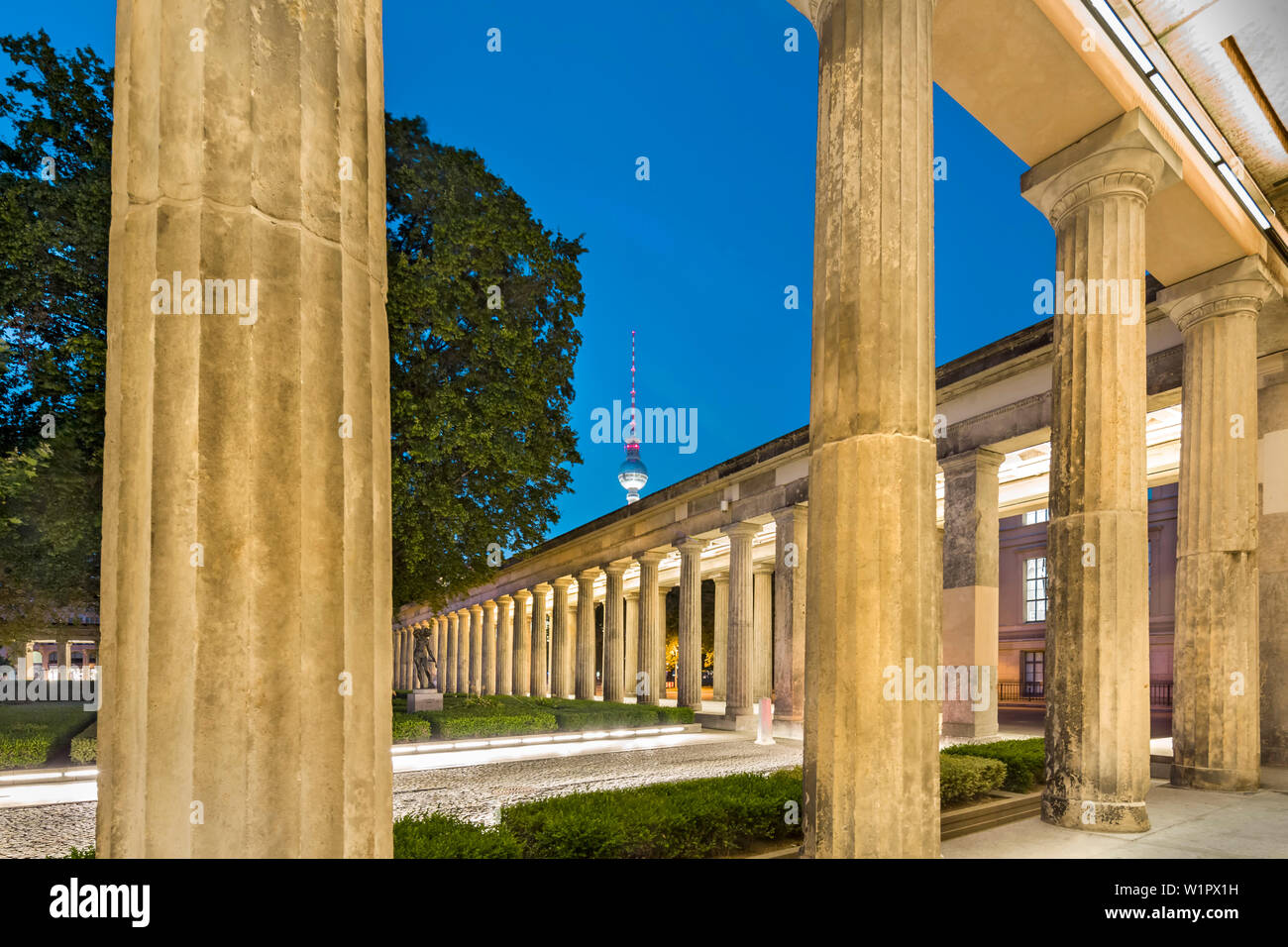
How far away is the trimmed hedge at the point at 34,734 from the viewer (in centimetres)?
1673

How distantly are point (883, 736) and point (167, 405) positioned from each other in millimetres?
5944

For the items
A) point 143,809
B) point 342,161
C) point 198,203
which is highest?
point 342,161

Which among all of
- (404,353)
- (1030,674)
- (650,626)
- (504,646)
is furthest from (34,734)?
(1030,674)

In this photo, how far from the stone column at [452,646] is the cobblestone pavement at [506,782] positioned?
158 ft

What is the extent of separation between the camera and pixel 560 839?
25.2 feet

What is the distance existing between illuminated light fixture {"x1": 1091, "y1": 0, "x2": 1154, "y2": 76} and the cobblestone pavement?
13.5 meters

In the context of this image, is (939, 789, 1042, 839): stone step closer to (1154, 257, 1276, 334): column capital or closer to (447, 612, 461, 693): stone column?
(1154, 257, 1276, 334): column capital

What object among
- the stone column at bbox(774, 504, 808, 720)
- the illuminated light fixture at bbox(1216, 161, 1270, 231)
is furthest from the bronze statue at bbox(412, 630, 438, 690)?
the illuminated light fixture at bbox(1216, 161, 1270, 231)

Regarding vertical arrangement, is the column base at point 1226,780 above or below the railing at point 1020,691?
above

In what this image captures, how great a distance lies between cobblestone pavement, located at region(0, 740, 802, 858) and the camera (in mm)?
11502

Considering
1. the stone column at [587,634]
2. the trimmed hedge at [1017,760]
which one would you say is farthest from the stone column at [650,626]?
the trimmed hedge at [1017,760]

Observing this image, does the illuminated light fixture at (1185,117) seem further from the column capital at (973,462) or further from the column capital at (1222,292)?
the column capital at (973,462)
